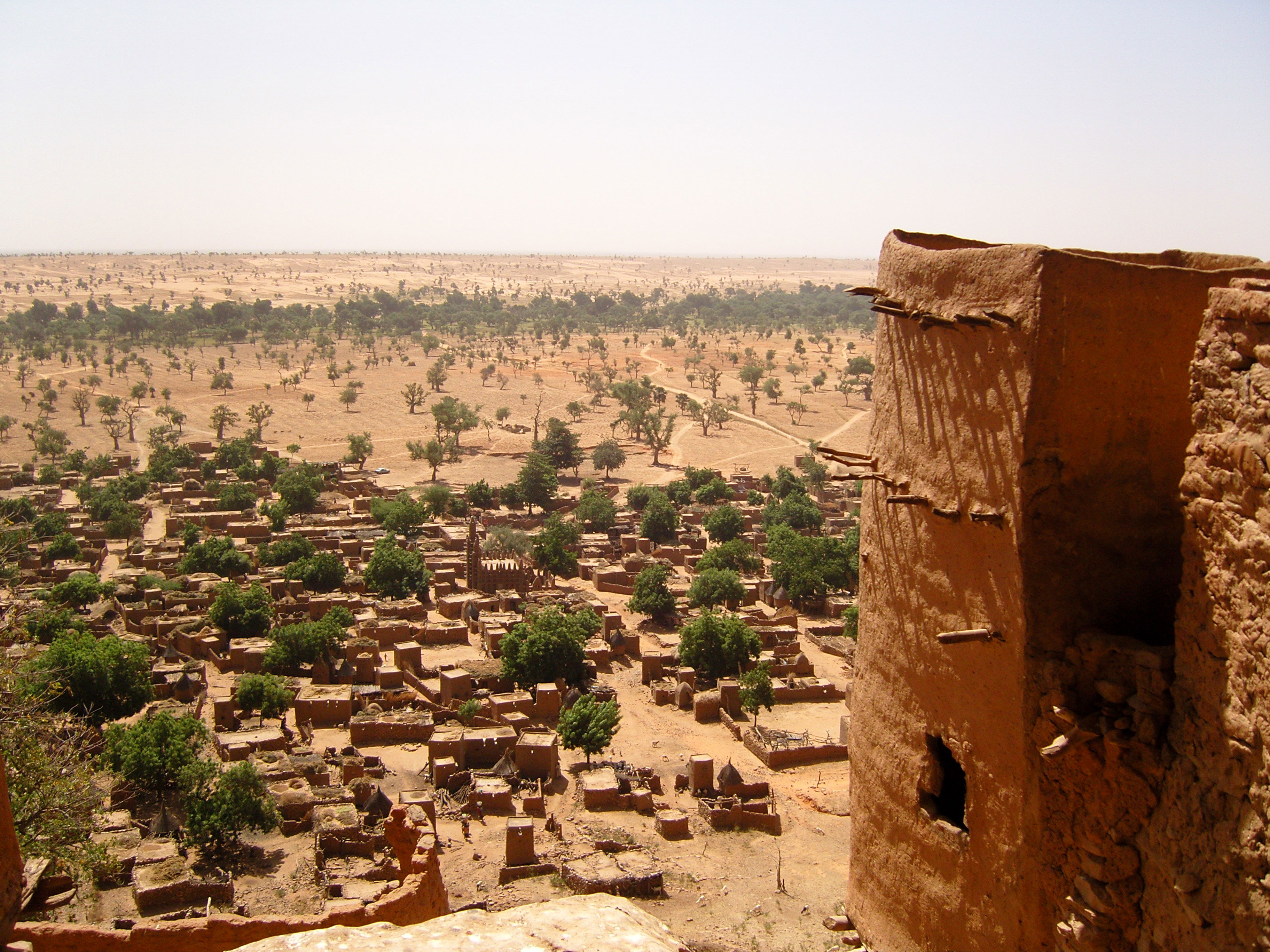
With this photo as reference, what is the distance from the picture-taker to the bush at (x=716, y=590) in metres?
32.2

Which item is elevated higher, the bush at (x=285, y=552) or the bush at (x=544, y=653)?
the bush at (x=544, y=653)

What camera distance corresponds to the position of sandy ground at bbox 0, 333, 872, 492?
181 ft

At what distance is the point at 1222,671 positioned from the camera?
13.1ft

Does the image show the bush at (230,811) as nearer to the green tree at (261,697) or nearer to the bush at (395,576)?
the green tree at (261,697)

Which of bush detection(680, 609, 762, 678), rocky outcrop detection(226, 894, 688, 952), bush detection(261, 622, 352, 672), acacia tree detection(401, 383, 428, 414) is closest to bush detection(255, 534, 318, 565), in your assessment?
bush detection(261, 622, 352, 672)

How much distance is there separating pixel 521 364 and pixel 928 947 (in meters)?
78.7

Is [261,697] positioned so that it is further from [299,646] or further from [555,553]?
[555,553]

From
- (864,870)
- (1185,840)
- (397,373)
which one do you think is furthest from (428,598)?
(397,373)

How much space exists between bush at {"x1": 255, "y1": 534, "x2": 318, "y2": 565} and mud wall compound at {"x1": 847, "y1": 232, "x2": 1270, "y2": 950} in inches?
1241

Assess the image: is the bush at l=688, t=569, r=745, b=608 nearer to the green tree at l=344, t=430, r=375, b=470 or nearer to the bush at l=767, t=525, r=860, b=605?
the bush at l=767, t=525, r=860, b=605

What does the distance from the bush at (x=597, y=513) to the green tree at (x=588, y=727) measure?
64.8 ft

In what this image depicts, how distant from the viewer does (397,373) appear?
78750 millimetres

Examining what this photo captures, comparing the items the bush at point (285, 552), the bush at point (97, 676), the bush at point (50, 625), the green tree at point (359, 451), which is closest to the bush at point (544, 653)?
the bush at point (97, 676)

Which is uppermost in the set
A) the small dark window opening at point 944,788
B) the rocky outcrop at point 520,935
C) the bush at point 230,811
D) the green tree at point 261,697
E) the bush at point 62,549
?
the rocky outcrop at point 520,935
